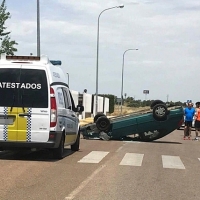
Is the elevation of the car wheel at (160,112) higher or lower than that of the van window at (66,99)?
lower

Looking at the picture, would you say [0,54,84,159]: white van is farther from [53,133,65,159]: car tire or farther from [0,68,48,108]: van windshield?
[53,133,65,159]: car tire

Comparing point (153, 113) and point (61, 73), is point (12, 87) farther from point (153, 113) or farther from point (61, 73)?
point (153, 113)

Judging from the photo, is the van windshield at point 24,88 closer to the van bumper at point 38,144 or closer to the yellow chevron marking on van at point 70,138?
the van bumper at point 38,144

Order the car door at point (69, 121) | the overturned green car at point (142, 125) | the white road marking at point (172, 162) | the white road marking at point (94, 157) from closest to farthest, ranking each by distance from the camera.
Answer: the white road marking at point (172, 162), the white road marking at point (94, 157), the car door at point (69, 121), the overturned green car at point (142, 125)

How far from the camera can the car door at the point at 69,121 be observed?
46.1ft

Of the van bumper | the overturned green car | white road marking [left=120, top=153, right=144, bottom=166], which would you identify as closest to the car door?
the van bumper

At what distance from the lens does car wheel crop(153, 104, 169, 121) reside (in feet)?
66.7

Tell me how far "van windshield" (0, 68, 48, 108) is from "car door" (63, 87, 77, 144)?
1.45 m

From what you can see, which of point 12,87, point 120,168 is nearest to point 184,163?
point 120,168

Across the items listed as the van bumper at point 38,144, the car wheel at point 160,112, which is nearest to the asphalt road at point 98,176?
the van bumper at point 38,144

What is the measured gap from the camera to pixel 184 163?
1375 cm

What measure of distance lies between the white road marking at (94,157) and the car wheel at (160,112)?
201 inches

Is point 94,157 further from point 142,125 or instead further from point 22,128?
point 142,125

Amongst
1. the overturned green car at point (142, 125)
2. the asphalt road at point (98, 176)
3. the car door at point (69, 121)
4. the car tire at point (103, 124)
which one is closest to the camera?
the asphalt road at point (98, 176)
